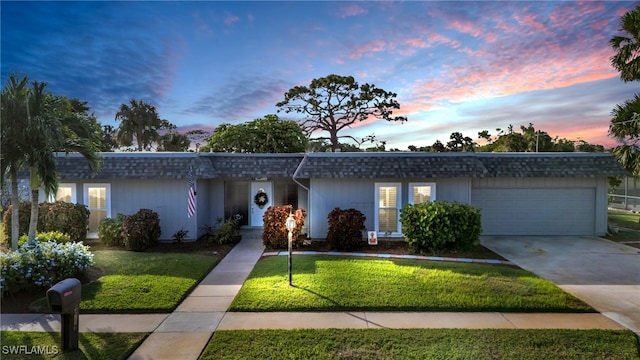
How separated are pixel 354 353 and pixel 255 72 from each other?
1317 cm

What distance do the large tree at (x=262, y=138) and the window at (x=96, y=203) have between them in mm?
15397

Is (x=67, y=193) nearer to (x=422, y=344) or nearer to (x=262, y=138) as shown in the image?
(x=422, y=344)

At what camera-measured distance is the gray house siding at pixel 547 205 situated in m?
13.4

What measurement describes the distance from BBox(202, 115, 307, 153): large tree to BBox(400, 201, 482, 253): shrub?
18098 mm

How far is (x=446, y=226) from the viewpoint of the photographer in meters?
9.93

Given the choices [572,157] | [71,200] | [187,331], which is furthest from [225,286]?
[572,157]

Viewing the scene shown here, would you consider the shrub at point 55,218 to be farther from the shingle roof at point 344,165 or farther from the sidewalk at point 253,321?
the sidewalk at point 253,321

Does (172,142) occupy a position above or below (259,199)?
above

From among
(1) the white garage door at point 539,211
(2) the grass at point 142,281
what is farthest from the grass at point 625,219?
(2) the grass at point 142,281

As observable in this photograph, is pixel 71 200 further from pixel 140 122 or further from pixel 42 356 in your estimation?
pixel 140 122

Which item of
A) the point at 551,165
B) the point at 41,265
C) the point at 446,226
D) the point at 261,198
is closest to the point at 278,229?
the point at 261,198

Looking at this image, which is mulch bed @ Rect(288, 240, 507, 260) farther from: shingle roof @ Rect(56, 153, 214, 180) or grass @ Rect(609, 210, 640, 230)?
grass @ Rect(609, 210, 640, 230)

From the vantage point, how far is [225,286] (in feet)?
24.9

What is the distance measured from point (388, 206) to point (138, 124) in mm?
30712
